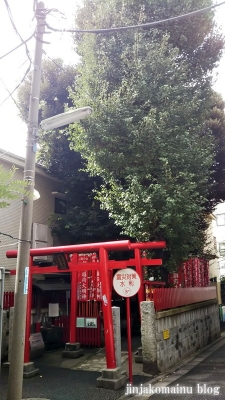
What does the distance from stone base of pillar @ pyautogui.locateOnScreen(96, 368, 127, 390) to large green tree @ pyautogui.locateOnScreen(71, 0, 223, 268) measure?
4454 millimetres

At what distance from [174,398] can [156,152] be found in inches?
293

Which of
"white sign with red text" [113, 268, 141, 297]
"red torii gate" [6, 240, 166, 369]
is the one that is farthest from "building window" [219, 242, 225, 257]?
"white sign with red text" [113, 268, 141, 297]

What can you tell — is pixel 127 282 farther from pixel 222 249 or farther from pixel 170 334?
pixel 222 249

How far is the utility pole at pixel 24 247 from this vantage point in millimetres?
5883

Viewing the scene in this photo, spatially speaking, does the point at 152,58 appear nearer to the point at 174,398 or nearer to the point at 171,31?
the point at 171,31

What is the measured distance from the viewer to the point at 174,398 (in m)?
7.22

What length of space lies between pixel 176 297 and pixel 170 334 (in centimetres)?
178

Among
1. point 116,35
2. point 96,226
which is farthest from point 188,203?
point 116,35

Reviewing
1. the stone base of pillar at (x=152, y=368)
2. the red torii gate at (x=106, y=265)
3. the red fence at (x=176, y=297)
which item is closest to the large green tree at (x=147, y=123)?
the red fence at (x=176, y=297)

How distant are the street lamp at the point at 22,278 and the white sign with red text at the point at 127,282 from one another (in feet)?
8.07

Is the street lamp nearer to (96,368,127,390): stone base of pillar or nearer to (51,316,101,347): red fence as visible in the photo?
(96,368,127,390): stone base of pillar

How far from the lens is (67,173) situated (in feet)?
53.0

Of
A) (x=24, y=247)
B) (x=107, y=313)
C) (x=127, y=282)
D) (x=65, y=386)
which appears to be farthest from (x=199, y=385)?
(x=24, y=247)

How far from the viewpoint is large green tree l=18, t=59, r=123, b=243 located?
15.1 m
